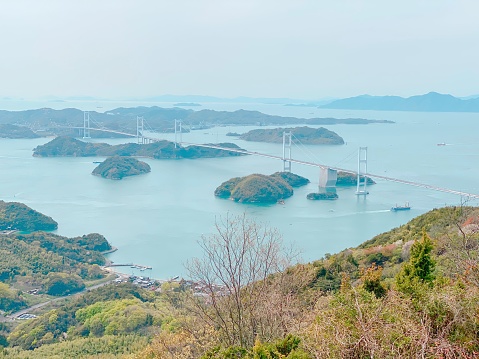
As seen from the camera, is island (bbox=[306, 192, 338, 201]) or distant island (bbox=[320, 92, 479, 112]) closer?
island (bbox=[306, 192, 338, 201])

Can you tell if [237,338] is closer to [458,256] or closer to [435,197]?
[458,256]

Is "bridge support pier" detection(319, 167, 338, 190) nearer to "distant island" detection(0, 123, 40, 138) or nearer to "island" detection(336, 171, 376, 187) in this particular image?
"island" detection(336, 171, 376, 187)

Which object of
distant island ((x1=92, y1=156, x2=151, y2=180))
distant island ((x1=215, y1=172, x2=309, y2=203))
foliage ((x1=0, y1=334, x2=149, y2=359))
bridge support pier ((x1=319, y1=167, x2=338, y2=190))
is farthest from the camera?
distant island ((x1=92, y1=156, x2=151, y2=180))

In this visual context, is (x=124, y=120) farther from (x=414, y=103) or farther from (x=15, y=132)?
(x=414, y=103)

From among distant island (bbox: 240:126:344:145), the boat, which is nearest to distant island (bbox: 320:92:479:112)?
distant island (bbox: 240:126:344:145)

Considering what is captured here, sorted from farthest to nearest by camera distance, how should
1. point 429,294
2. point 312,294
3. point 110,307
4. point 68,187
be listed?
point 68,187 → point 110,307 → point 312,294 → point 429,294

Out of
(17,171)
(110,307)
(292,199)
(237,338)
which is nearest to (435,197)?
(292,199)

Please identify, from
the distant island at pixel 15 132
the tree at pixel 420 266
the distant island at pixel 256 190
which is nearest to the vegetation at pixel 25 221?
the distant island at pixel 256 190
